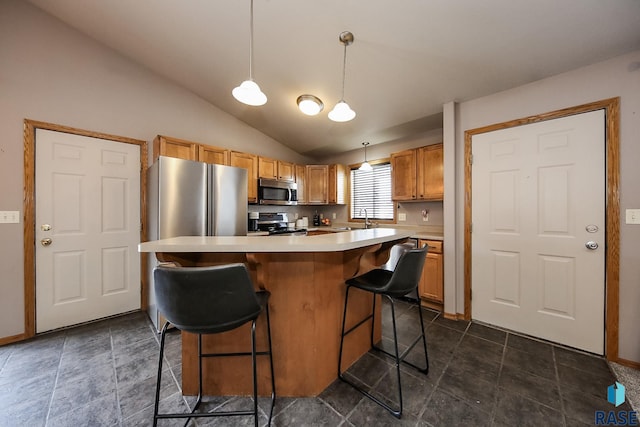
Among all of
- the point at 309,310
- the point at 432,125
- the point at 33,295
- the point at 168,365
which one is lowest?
the point at 168,365

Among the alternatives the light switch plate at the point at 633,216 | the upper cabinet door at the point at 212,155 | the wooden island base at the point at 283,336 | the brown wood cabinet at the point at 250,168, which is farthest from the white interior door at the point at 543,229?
the upper cabinet door at the point at 212,155

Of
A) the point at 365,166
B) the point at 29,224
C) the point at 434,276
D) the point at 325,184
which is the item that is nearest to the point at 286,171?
the point at 325,184

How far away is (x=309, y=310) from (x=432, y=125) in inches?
121

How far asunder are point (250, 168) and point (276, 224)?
1.02 meters

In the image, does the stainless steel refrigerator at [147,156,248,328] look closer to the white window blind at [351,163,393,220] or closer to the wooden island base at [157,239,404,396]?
the wooden island base at [157,239,404,396]

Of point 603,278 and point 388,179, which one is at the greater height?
point 388,179

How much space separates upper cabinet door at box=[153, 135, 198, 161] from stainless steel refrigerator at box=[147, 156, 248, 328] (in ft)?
0.88

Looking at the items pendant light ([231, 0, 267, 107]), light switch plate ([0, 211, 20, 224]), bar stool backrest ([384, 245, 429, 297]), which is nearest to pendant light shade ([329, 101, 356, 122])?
pendant light ([231, 0, 267, 107])

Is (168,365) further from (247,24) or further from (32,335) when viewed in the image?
(247,24)

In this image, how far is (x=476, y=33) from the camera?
1875 millimetres

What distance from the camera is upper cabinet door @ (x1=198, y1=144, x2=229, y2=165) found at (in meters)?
3.16

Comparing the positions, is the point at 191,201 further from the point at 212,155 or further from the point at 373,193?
the point at 373,193

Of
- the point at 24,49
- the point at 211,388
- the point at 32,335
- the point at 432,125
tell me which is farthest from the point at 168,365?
the point at 432,125

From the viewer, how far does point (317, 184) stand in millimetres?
4539
